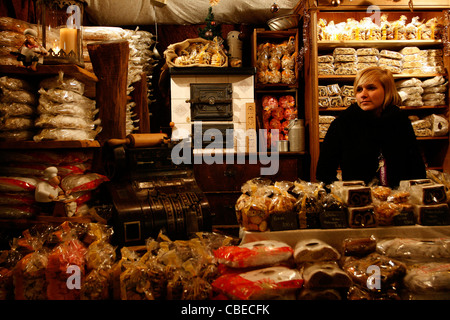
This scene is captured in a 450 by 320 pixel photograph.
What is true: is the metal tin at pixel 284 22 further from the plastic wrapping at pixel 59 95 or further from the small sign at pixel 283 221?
the small sign at pixel 283 221

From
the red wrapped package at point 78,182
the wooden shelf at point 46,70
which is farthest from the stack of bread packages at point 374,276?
the wooden shelf at point 46,70

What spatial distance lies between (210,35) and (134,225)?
2634mm

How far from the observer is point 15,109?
71.0 inches

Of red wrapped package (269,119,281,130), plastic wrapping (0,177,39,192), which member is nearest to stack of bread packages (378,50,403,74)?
red wrapped package (269,119,281,130)

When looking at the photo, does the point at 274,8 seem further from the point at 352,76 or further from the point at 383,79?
the point at 383,79

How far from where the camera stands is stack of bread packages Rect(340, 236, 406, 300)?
1.06 m

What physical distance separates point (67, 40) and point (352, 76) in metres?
2.88

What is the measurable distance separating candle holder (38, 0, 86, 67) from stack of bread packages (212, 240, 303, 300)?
1449mm

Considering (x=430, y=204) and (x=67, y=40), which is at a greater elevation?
(x=67, y=40)

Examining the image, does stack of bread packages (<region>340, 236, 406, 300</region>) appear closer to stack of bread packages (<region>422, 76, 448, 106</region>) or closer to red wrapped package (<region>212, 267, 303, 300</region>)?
red wrapped package (<region>212, 267, 303, 300</region>)

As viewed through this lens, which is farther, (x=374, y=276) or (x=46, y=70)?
(x=46, y=70)

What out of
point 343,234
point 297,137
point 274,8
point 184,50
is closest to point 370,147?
point 343,234

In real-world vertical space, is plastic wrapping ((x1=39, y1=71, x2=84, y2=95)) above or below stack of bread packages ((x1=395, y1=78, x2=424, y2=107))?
below
